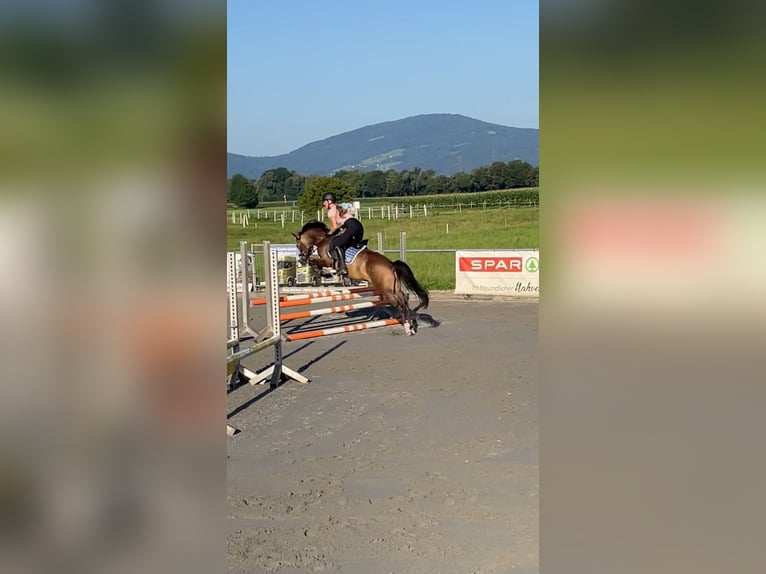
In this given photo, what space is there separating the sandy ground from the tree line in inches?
1191

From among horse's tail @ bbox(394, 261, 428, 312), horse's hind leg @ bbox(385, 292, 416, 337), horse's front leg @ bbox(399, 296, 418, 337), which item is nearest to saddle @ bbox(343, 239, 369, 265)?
horse's tail @ bbox(394, 261, 428, 312)

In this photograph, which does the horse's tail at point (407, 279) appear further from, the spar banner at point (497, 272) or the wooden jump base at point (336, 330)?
the spar banner at point (497, 272)

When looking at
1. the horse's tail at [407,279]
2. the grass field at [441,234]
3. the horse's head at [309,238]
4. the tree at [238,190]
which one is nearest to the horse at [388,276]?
the horse's tail at [407,279]

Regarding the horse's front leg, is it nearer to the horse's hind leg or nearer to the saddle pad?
the horse's hind leg

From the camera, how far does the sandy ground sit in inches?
135

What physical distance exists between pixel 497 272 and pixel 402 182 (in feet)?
182

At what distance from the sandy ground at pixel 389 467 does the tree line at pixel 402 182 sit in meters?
30.2

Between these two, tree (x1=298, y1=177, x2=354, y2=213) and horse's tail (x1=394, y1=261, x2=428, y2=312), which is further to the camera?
tree (x1=298, y1=177, x2=354, y2=213)

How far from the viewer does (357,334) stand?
11.1 m

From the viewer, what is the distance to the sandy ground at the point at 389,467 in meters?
3.43

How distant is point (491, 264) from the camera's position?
15.3m

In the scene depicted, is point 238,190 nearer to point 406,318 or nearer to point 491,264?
point 406,318

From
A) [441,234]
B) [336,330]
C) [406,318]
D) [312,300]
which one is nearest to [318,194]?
[441,234]
